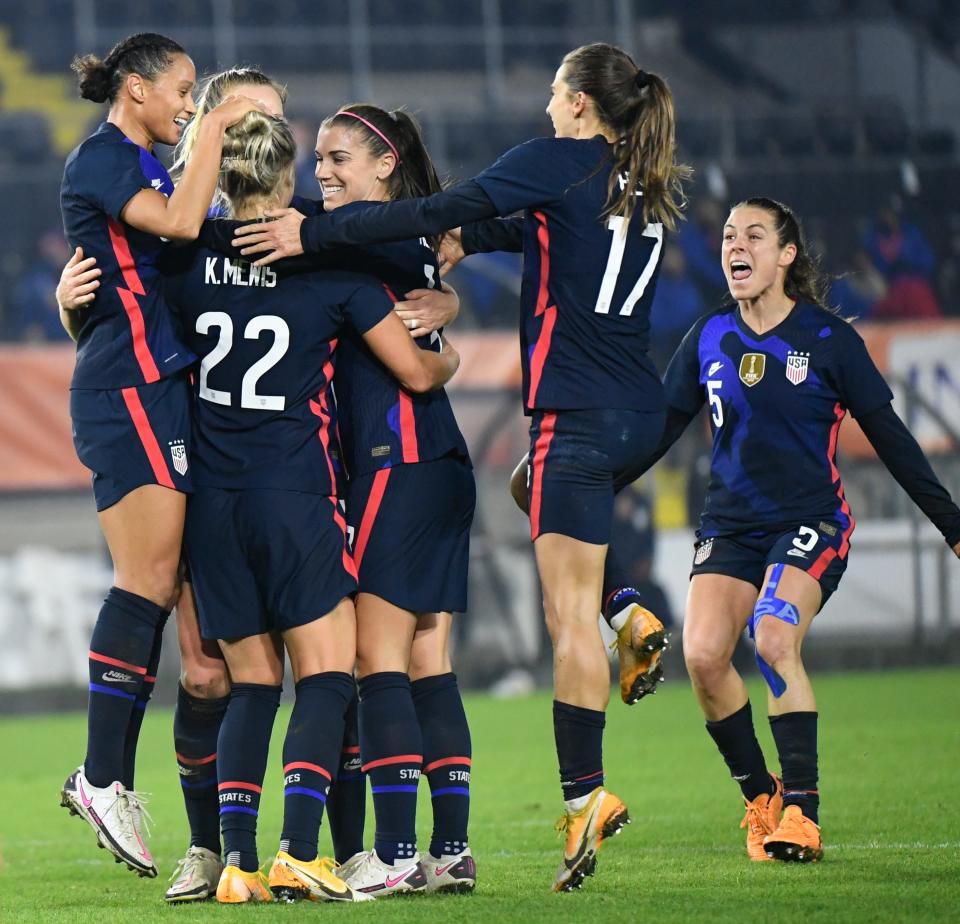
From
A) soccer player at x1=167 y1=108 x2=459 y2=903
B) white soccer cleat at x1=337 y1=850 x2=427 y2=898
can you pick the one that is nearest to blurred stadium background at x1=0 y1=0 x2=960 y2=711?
→ soccer player at x1=167 y1=108 x2=459 y2=903

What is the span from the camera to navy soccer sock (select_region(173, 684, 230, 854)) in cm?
438

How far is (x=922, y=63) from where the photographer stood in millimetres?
17188

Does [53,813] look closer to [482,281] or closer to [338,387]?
[338,387]

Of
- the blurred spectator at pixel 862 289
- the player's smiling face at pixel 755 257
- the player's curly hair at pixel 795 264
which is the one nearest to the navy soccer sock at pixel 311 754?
the player's smiling face at pixel 755 257

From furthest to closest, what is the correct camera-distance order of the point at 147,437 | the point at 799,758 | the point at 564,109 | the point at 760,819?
1. the point at 760,819
2. the point at 799,758
3. the point at 564,109
4. the point at 147,437

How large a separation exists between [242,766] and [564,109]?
196 centimetres

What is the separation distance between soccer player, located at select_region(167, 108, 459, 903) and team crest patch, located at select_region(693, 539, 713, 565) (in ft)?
4.47

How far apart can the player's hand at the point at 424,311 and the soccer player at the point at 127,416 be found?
61 centimetres

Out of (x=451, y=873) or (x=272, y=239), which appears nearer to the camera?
(x=272, y=239)

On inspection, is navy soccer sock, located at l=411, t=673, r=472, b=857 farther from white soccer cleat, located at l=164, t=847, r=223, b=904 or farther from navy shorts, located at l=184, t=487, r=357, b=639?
white soccer cleat, located at l=164, t=847, r=223, b=904

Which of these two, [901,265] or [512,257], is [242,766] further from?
[901,265]

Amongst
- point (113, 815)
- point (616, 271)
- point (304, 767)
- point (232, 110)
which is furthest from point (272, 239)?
point (113, 815)

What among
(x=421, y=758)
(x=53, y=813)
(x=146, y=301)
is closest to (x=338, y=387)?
(x=146, y=301)

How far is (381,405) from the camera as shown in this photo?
430cm
